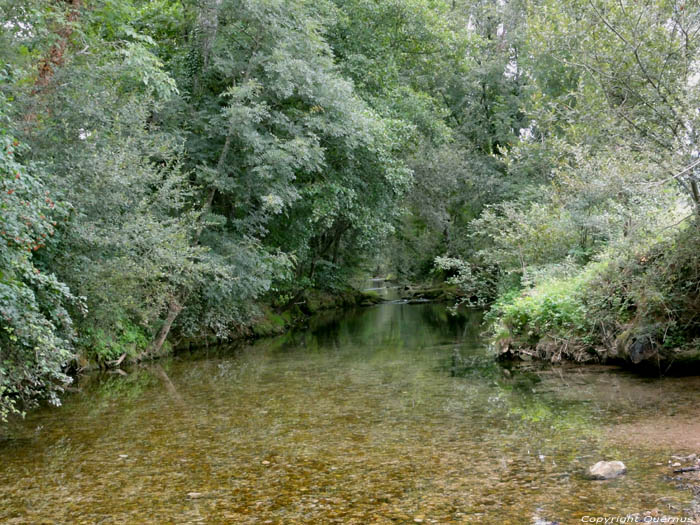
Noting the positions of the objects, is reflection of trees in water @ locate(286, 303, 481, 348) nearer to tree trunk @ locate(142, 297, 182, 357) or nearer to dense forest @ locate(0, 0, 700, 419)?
dense forest @ locate(0, 0, 700, 419)

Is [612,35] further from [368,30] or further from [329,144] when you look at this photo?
[368,30]

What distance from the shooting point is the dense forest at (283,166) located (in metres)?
10.3

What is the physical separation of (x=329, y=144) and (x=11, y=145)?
13100mm

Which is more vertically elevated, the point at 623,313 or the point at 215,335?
the point at 623,313

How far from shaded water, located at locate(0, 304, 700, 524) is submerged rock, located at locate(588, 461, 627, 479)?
0.26ft

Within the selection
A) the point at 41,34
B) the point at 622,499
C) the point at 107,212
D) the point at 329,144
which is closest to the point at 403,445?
the point at 622,499

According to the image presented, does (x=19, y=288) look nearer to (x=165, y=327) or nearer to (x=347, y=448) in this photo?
(x=347, y=448)

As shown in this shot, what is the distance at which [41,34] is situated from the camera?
35.4 ft

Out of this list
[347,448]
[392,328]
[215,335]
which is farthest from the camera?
[392,328]

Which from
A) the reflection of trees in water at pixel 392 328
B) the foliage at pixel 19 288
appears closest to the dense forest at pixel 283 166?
the foliage at pixel 19 288

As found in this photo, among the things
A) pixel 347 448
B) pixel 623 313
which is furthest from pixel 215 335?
pixel 347 448

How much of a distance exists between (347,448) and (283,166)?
10965 millimetres

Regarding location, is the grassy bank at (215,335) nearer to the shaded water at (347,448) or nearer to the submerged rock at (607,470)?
the shaded water at (347,448)

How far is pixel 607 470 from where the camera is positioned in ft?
18.7
